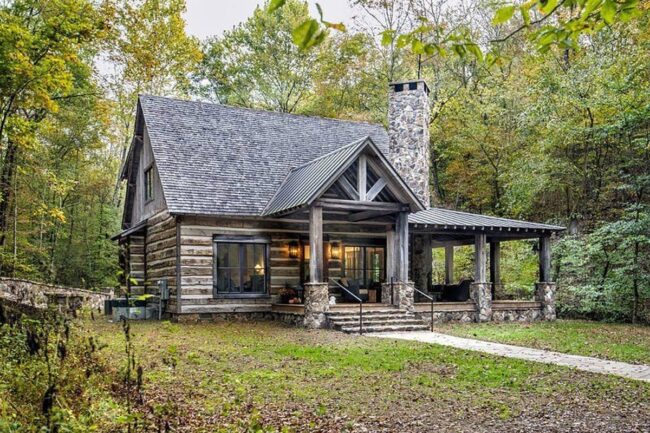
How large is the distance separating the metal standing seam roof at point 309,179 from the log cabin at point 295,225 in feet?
0.18

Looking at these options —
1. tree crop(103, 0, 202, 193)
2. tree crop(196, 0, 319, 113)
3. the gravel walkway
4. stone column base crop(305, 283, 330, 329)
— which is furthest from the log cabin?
tree crop(196, 0, 319, 113)

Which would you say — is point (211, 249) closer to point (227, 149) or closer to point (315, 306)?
point (315, 306)

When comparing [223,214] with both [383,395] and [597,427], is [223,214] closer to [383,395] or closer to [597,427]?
[383,395]

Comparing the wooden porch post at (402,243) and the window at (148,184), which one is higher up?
the window at (148,184)

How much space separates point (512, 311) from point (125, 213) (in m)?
15.2

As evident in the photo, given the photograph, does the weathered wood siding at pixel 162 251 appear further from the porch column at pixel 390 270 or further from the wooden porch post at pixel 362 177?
the porch column at pixel 390 270

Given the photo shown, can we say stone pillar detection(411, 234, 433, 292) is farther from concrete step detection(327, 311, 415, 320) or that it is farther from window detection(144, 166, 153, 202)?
window detection(144, 166, 153, 202)

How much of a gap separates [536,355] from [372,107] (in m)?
22.8

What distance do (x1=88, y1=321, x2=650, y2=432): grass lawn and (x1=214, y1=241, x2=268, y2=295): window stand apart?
5380mm

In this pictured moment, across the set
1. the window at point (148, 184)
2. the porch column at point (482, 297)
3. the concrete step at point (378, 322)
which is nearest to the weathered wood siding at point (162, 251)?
the window at point (148, 184)

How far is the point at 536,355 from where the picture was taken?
10.5 m

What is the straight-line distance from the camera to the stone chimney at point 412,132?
1866cm

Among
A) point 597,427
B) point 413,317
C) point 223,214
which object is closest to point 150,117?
point 223,214

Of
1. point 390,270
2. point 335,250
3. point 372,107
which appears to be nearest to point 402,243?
point 390,270
